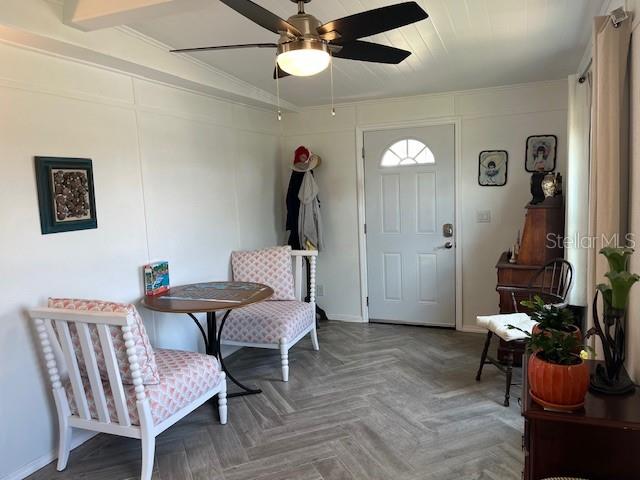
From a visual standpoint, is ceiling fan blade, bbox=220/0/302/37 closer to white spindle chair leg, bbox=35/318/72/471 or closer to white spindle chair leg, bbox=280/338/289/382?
white spindle chair leg, bbox=35/318/72/471

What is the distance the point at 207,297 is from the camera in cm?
307

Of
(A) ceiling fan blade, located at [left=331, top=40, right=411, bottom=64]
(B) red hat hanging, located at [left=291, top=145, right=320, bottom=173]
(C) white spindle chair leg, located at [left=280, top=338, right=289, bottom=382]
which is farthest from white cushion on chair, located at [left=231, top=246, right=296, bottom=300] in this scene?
(A) ceiling fan blade, located at [left=331, top=40, right=411, bottom=64]

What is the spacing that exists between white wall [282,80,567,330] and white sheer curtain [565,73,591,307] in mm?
918

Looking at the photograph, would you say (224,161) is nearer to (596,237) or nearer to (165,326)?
(165,326)

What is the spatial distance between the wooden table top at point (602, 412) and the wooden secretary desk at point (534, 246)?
2036 mm

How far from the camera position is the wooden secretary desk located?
3.49 m

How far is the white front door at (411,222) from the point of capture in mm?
4434

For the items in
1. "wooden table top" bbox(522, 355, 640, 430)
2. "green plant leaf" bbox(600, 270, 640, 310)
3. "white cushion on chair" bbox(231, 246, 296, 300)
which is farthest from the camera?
"white cushion on chair" bbox(231, 246, 296, 300)

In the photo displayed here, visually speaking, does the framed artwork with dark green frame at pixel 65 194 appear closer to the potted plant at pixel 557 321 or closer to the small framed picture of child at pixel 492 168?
the potted plant at pixel 557 321

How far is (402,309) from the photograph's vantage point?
187 inches

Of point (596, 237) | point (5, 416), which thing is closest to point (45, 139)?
point (5, 416)

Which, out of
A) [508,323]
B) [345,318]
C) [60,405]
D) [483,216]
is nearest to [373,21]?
[508,323]

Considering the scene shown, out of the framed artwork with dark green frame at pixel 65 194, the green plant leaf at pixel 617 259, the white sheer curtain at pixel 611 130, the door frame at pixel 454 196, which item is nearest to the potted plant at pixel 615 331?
the green plant leaf at pixel 617 259

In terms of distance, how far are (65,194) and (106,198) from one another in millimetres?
297
